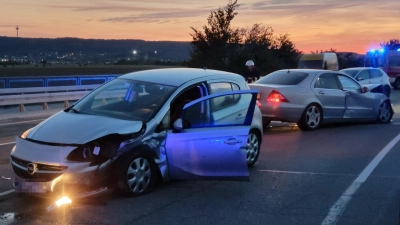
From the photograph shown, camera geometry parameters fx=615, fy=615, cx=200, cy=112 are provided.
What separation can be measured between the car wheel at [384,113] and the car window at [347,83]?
3.61 ft

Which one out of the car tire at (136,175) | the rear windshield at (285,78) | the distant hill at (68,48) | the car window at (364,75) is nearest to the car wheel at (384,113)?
the rear windshield at (285,78)

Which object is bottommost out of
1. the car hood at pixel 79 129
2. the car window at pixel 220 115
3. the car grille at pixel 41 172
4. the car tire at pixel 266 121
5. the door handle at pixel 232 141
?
the car tire at pixel 266 121

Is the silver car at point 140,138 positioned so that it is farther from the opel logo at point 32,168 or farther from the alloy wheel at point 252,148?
the alloy wheel at point 252,148

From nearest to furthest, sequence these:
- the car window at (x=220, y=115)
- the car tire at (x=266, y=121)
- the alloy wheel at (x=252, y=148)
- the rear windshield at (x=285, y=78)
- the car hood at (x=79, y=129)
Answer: the car hood at (x=79, y=129), the car window at (x=220, y=115), the alloy wheel at (x=252, y=148), the car tire at (x=266, y=121), the rear windshield at (x=285, y=78)

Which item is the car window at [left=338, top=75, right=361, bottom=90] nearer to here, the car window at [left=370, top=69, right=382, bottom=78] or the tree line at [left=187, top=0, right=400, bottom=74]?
the car window at [left=370, top=69, right=382, bottom=78]

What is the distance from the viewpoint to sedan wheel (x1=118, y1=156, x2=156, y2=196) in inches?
290

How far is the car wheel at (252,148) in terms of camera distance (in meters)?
9.80

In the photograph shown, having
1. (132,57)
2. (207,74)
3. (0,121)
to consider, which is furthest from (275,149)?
(132,57)

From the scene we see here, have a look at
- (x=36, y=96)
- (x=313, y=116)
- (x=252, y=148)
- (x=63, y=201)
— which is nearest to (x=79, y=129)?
(x=63, y=201)

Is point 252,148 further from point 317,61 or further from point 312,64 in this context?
point 317,61

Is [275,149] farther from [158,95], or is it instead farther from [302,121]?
[158,95]

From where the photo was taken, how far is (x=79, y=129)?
7.39m

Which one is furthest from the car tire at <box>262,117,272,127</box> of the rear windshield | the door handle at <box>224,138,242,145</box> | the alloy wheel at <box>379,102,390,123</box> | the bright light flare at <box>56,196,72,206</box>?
the bright light flare at <box>56,196,72,206</box>

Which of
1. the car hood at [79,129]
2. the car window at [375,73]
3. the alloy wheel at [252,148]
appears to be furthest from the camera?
the car window at [375,73]
